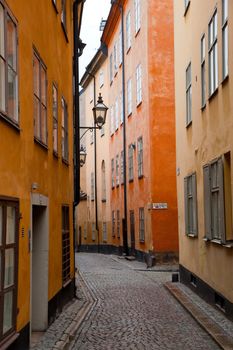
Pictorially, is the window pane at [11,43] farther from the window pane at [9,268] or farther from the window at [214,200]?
the window at [214,200]

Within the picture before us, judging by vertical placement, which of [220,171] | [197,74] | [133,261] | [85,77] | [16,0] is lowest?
[133,261]

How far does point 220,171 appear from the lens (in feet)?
37.3

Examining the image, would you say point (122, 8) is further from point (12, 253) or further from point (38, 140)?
point (12, 253)

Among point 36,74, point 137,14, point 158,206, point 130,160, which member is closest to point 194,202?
point 36,74

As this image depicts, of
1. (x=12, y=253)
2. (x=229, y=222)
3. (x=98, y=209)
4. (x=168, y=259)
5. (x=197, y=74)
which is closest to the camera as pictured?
(x=12, y=253)

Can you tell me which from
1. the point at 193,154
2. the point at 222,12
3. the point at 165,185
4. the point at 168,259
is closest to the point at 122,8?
the point at 165,185

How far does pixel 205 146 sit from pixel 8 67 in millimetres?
7022

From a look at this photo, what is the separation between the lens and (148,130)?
984 inches

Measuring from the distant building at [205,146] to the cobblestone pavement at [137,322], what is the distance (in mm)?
844

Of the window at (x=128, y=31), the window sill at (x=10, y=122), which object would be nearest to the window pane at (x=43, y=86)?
the window sill at (x=10, y=122)

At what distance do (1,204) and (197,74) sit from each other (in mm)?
8824

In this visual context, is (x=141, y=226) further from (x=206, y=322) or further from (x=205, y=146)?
(x=206, y=322)

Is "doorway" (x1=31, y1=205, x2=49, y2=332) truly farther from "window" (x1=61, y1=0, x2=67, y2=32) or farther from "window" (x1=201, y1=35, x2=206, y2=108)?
"window" (x1=201, y1=35, x2=206, y2=108)

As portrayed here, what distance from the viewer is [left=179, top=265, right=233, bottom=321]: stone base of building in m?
11.1
